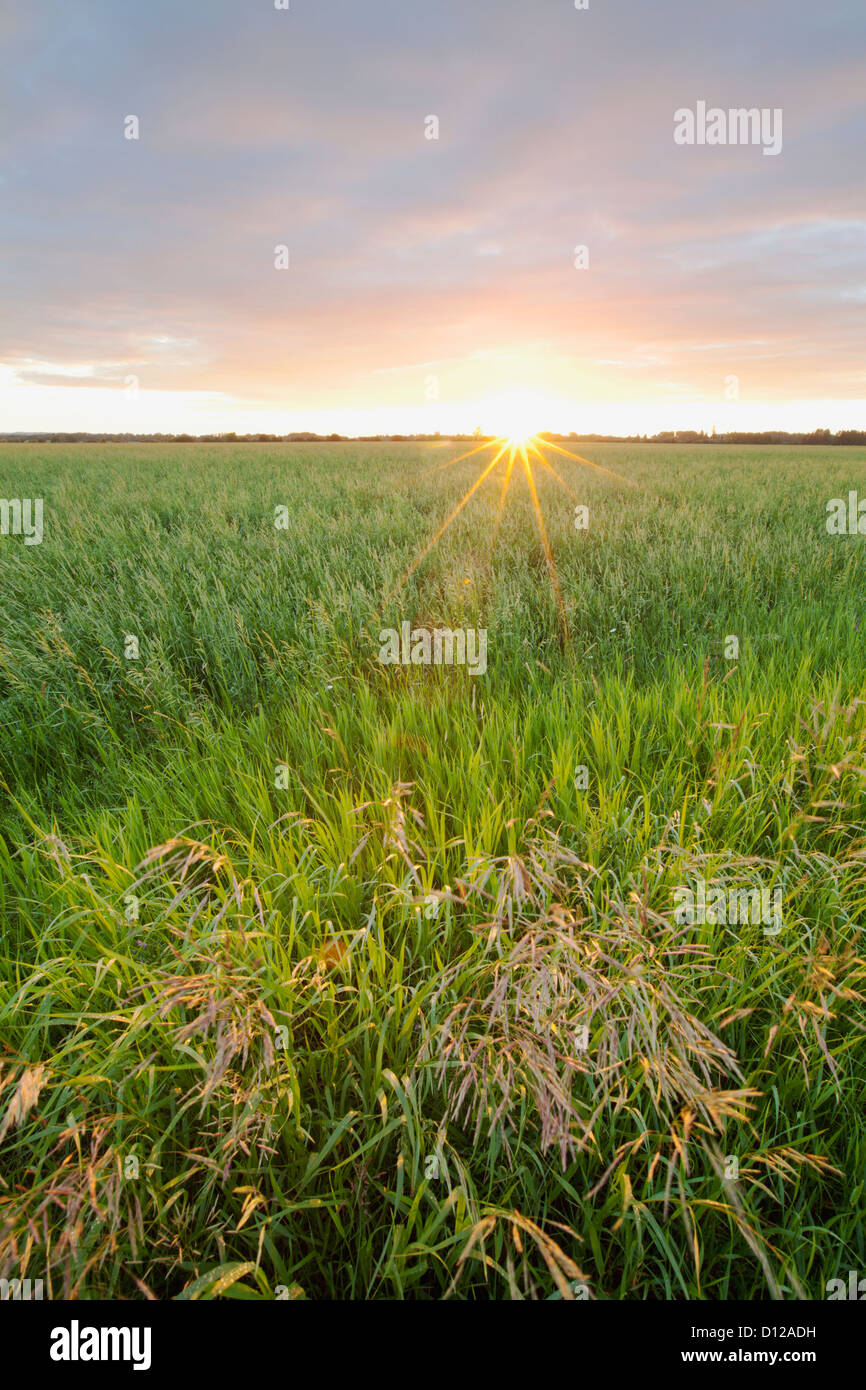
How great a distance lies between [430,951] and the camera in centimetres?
201

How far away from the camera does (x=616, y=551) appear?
23.4 ft

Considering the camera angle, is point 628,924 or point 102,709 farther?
point 102,709

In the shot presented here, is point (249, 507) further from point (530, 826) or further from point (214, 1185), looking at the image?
point (214, 1185)

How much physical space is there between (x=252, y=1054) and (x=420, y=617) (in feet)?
12.7

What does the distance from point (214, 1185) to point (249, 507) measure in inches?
391

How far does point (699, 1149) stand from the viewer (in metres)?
1.57

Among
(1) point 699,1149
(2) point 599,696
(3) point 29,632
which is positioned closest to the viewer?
(1) point 699,1149

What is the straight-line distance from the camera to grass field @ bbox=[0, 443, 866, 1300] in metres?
1.40

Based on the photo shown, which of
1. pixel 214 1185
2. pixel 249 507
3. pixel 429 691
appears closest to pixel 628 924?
pixel 214 1185

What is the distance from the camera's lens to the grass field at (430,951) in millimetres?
1398

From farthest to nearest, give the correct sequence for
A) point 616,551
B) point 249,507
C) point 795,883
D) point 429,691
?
1. point 249,507
2. point 616,551
3. point 429,691
4. point 795,883

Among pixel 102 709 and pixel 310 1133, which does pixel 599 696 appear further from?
pixel 102 709

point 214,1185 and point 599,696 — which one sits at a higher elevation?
point 599,696
